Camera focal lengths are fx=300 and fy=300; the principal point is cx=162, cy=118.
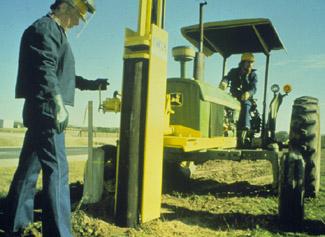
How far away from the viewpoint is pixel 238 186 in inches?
207

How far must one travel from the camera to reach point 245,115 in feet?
16.5

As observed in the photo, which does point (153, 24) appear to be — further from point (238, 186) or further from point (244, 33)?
point (238, 186)

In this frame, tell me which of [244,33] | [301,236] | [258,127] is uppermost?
[244,33]

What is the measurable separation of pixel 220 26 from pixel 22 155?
3.78m

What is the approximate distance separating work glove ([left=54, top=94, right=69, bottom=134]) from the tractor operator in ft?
11.4

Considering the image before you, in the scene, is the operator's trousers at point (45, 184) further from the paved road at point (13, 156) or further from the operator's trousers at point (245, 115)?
the paved road at point (13, 156)

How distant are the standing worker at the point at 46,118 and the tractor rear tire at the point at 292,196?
6.90ft

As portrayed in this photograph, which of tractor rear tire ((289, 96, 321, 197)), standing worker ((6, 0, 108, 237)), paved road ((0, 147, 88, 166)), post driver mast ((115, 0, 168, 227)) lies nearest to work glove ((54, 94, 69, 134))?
standing worker ((6, 0, 108, 237))

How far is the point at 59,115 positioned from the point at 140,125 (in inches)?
36.7

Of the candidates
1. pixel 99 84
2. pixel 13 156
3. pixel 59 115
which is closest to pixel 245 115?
pixel 99 84

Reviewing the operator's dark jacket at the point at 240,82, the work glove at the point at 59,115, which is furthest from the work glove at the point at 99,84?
the operator's dark jacket at the point at 240,82

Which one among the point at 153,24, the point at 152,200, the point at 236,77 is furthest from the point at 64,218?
the point at 236,77

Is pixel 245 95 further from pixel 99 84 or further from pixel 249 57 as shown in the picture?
pixel 99 84

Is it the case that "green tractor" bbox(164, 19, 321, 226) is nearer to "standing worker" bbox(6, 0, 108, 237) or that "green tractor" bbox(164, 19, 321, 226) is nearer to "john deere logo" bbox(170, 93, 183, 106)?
"john deere logo" bbox(170, 93, 183, 106)
